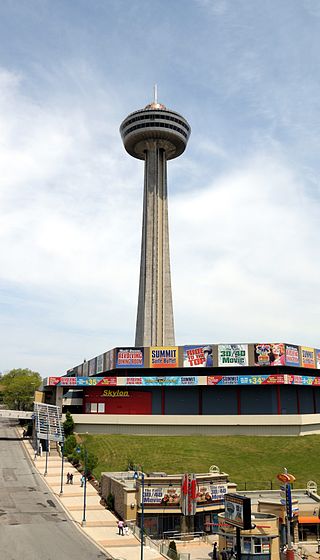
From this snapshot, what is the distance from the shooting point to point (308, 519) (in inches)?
1828

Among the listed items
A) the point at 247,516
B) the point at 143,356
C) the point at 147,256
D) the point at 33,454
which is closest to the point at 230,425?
the point at 143,356

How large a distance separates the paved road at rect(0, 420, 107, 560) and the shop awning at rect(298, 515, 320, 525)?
63.2ft

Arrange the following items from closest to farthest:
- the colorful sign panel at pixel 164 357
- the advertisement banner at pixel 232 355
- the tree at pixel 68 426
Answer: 1. the tree at pixel 68 426
2. the advertisement banner at pixel 232 355
3. the colorful sign panel at pixel 164 357

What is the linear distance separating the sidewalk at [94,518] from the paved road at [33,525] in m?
0.90

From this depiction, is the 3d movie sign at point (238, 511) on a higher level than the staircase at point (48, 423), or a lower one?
lower

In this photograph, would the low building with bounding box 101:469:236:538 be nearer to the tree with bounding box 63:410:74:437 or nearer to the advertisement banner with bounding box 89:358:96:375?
the tree with bounding box 63:410:74:437

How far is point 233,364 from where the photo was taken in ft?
289

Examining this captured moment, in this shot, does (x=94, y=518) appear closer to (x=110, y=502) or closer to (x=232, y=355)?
(x=110, y=502)

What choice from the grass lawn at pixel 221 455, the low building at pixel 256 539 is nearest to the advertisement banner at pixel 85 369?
the grass lawn at pixel 221 455

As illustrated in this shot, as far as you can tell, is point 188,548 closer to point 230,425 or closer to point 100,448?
point 100,448

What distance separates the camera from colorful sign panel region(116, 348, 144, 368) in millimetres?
92250

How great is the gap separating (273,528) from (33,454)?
1852 inches

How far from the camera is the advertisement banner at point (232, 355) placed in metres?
87.5

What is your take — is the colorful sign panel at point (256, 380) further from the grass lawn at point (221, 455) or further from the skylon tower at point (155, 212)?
the skylon tower at point (155, 212)
